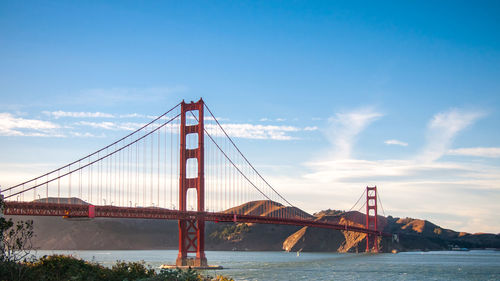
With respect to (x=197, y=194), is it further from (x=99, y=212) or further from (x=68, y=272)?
(x=68, y=272)

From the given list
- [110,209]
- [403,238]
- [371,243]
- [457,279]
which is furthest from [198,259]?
[403,238]

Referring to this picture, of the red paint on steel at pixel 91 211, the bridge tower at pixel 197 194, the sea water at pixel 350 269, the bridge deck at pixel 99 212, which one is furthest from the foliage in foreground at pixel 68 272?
the bridge tower at pixel 197 194

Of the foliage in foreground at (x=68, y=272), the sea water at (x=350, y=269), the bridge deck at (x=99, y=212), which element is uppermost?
the bridge deck at (x=99, y=212)

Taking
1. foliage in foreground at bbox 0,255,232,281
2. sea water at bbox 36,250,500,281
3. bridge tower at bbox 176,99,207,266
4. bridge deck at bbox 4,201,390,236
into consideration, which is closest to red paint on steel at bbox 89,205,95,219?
bridge deck at bbox 4,201,390,236

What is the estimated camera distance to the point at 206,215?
6425 centimetres

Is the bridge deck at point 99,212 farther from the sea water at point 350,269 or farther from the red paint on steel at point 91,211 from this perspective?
the sea water at point 350,269

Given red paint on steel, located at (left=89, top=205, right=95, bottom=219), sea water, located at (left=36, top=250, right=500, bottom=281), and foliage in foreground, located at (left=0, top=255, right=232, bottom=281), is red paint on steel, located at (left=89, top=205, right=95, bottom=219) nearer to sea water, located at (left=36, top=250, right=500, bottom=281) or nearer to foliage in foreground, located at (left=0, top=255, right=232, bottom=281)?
sea water, located at (left=36, top=250, right=500, bottom=281)

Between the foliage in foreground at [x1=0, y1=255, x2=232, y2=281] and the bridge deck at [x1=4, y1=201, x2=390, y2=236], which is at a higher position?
the bridge deck at [x1=4, y1=201, x2=390, y2=236]

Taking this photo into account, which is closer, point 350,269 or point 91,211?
point 91,211

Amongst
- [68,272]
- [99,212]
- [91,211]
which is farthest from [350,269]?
[68,272]

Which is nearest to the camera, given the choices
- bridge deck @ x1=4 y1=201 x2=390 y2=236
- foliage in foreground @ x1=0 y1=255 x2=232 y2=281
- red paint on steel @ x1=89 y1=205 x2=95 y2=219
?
foliage in foreground @ x1=0 y1=255 x2=232 y2=281

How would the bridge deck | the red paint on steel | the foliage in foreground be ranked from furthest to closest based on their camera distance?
1. the red paint on steel
2. the bridge deck
3. the foliage in foreground

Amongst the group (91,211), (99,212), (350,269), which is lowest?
(350,269)

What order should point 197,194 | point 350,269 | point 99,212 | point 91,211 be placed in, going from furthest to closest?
point 350,269 < point 197,194 < point 99,212 < point 91,211
